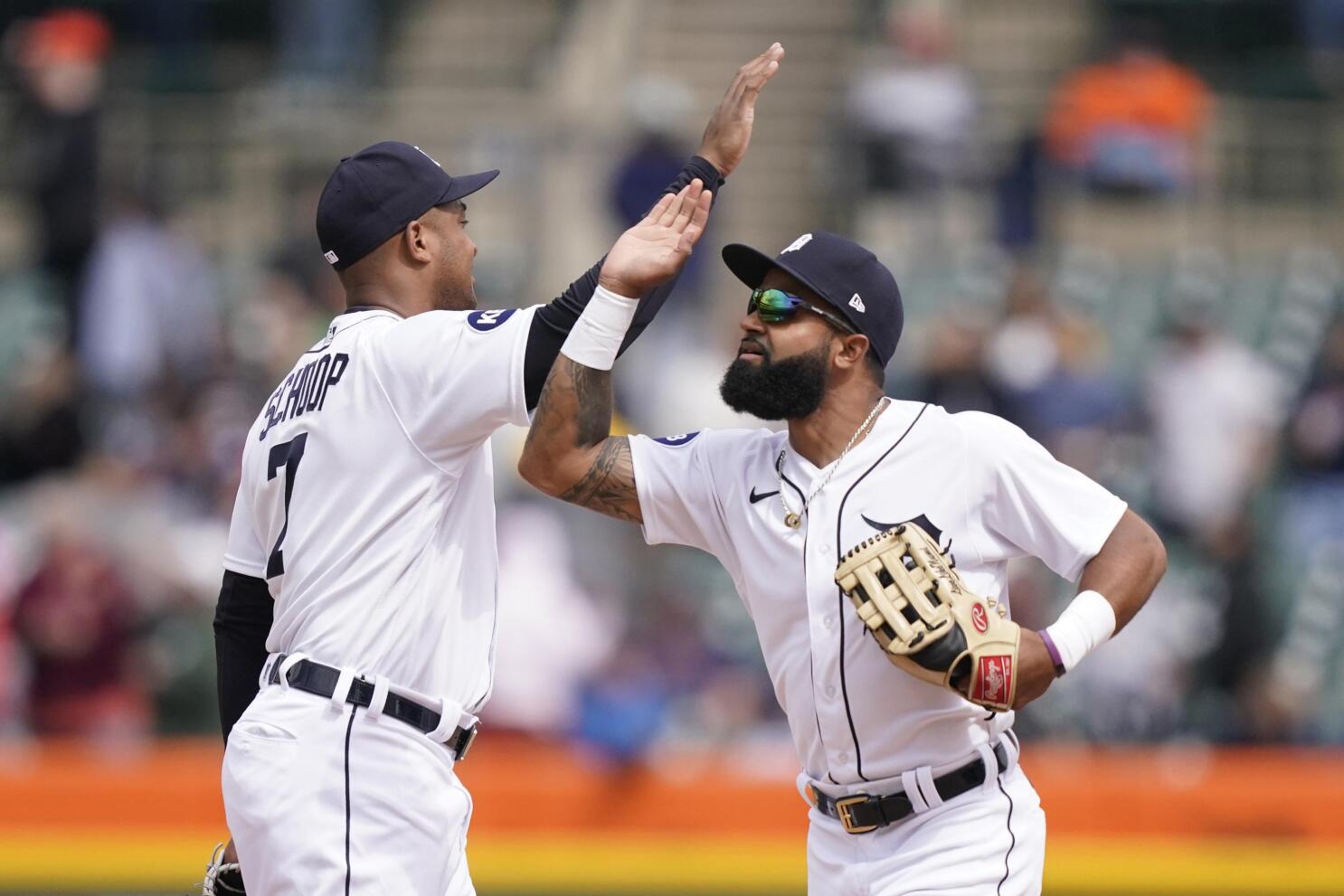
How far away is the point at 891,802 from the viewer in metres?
4.77

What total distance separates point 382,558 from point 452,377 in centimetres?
43

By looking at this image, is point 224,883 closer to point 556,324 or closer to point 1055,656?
point 556,324

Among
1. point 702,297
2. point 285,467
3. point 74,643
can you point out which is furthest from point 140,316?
point 285,467

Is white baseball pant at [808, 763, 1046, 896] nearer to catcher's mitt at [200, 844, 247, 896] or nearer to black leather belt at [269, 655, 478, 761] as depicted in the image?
black leather belt at [269, 655, 478, 761]

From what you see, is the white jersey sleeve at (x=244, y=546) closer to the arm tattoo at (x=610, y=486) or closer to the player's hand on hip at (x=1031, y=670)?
the arm tattoo at (x=610, y=486)

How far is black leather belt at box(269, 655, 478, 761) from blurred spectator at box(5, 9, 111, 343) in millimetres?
7745

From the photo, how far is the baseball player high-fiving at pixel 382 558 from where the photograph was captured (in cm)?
434

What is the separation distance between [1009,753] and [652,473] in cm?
112

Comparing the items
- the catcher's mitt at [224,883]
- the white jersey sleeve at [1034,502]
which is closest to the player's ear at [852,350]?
the white jersey sleeve at [1034,502]

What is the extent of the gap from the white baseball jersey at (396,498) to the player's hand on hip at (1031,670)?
1.22 m

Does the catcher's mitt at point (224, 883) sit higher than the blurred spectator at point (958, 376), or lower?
higher

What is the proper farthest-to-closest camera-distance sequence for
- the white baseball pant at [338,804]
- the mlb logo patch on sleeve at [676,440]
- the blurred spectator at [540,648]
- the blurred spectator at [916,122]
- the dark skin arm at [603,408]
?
the blurred spectator at [916,122] → the blurred spectator at [540,648] → the mlb logo patch on sleeve at [676,440] → the dark skin arm at [603,408] → the white baseball pant at [338,804]

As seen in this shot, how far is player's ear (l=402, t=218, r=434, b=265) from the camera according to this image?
185 inches

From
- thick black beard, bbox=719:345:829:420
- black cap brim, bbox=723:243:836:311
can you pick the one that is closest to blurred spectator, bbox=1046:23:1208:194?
black cap brim, bbox=723:243:836:311
